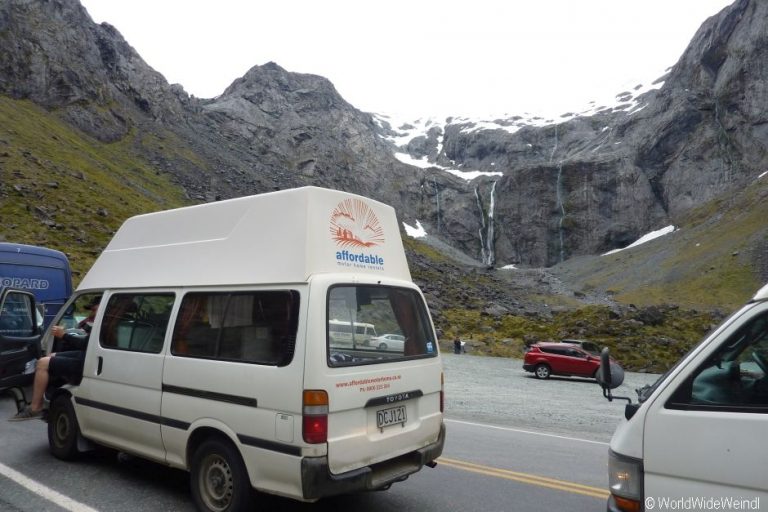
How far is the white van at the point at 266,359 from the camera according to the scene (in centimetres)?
451

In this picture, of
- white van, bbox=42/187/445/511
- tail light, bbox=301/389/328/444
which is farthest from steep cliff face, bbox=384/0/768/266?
tail light, bbox=301/389/328/444

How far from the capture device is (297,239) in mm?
4988

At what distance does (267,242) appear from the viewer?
5223mm

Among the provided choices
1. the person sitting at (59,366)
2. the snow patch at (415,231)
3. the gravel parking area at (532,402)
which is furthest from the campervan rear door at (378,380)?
the snow patch at (415,231)

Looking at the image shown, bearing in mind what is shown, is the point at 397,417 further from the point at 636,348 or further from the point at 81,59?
the point at 81,59

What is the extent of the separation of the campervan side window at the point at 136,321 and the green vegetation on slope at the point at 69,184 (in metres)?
30.2

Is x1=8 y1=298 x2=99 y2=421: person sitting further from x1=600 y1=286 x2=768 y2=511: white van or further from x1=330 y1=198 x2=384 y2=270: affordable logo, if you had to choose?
x1=600 y1=286 x2=768 y2=511: white van

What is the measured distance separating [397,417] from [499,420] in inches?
279

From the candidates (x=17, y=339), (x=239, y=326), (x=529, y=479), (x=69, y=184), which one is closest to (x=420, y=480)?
(x=529, y=479)

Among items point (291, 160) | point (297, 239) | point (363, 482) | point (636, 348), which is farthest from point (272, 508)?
point (291, 160)

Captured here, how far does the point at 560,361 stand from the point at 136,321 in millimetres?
22055

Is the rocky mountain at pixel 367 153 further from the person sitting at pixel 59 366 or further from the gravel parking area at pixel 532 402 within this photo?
the person sitting at pixel 59 366

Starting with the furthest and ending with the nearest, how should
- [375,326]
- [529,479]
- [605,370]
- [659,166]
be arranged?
[659,166] → [529,479] → [375,326] → [605,370]

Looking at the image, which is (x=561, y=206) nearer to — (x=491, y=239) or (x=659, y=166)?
(x=491, y=239)
